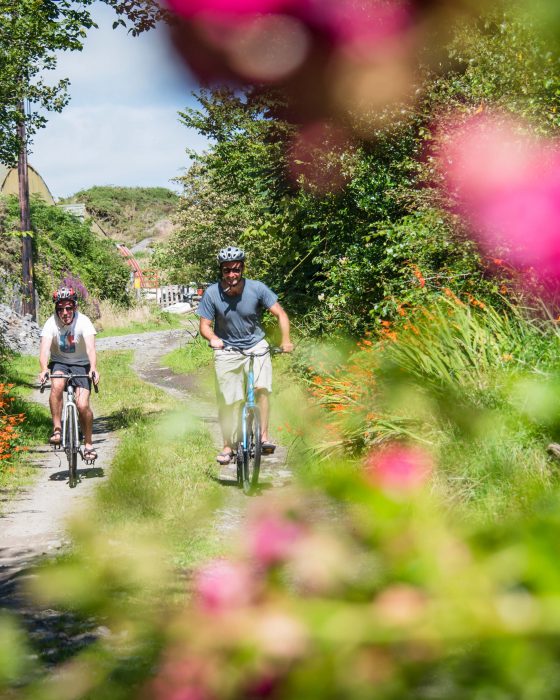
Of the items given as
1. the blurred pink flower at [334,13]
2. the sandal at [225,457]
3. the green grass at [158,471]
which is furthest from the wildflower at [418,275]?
the blurred pink flower at [334,13]

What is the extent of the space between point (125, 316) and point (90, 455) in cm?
3417

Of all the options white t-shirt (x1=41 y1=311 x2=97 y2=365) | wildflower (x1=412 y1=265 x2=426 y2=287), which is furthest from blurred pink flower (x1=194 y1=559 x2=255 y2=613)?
white t-shirt (x1=41 y1=311 x2=97 y2=365)

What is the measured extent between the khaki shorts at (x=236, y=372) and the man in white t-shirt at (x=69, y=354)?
4.83 ft

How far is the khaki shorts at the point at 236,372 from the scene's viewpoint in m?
7.89

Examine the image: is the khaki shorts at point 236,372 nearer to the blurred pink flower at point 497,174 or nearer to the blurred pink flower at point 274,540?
the blurred pink flower at point 497,174

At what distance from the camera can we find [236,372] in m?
8.00

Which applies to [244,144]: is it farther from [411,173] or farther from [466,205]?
[466,205]

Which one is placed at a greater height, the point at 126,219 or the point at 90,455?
the point at 126,219

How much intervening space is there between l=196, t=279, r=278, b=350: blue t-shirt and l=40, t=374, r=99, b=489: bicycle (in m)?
1.59

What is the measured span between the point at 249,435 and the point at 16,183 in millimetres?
48504

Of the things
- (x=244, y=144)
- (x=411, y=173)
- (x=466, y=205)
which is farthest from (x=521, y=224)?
(x=244, y=144)

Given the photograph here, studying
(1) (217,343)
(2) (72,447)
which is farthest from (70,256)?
(1) (217,343)

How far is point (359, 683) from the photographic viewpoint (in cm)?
53

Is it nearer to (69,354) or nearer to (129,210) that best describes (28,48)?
(69,354)
